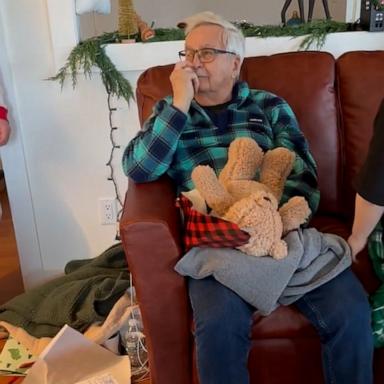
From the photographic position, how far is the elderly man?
1.27 meters

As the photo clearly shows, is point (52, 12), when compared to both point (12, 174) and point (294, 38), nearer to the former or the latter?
point (12, 174)

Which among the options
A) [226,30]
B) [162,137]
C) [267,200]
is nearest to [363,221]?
[267,200]

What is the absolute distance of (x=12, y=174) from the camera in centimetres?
219

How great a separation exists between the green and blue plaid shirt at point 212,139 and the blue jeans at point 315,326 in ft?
1.25

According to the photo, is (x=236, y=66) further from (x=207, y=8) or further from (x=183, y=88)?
(x=207, y=8)

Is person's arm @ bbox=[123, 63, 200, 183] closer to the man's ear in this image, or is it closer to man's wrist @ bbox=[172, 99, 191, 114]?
man's wrist @ bbox=[172, 99, 191, 114]

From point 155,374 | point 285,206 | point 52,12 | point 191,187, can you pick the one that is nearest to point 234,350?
point 155,374

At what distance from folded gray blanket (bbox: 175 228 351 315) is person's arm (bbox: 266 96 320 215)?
0.24 m

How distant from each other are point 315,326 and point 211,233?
33cm

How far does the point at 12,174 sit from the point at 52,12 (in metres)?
0.66

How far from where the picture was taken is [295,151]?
1.66m

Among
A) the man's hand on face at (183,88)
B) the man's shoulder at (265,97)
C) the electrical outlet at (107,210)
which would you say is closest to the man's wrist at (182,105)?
the man's hand on face at (183,88)

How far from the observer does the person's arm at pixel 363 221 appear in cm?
125

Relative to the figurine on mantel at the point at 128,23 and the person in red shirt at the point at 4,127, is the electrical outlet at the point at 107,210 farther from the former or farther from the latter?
the figurine on mantel at the point at 128,23
